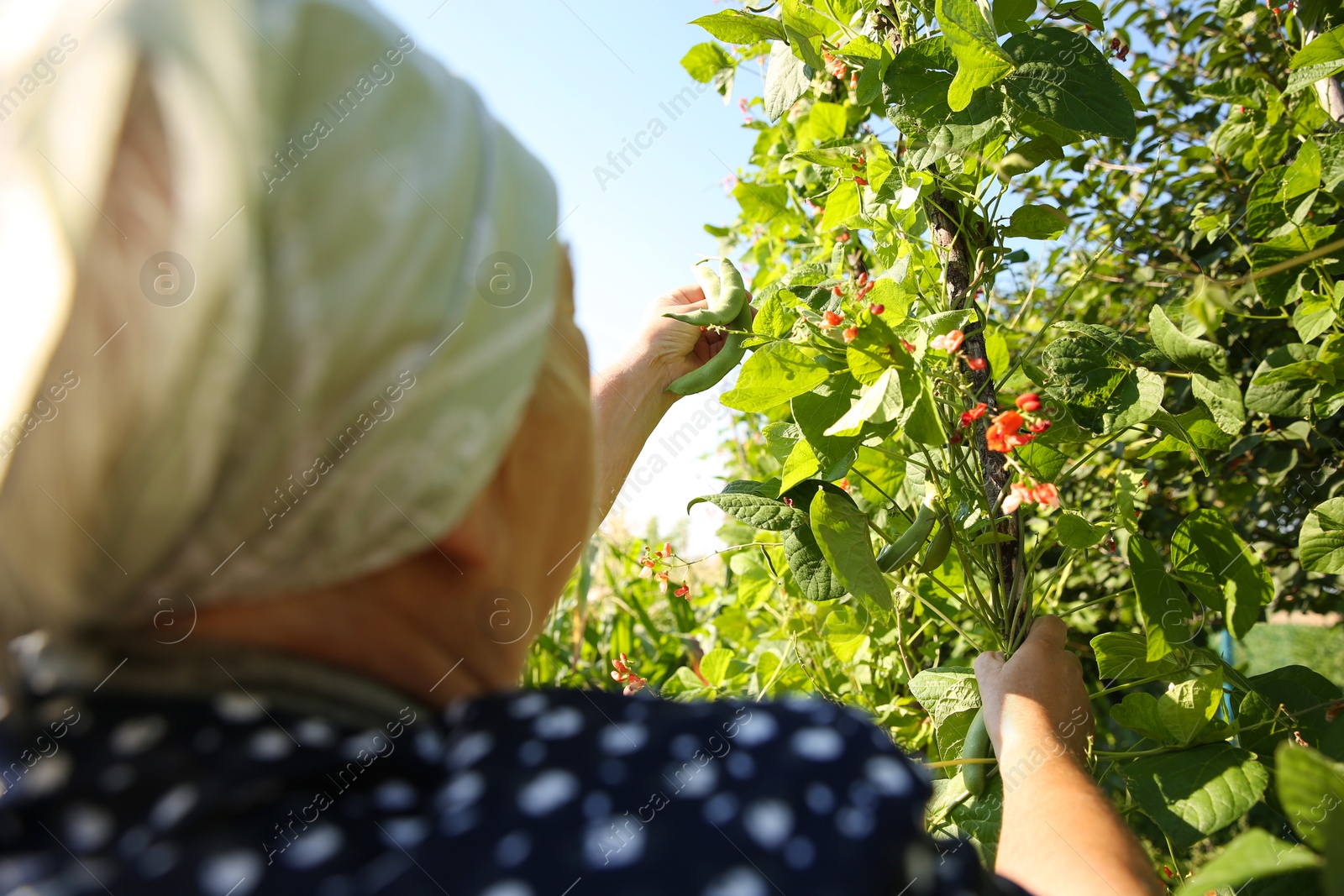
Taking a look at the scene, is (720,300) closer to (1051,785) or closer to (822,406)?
(822,406)

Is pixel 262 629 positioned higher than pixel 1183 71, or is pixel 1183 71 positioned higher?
pixel 262 629

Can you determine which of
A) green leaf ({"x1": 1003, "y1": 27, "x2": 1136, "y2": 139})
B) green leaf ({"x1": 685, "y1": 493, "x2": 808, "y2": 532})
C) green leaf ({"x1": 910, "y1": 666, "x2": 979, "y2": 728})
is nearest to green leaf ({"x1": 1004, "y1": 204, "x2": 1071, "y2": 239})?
green leaf ({"x1": 1003, "y1": 27, "x2": 1136, "y2": 139})

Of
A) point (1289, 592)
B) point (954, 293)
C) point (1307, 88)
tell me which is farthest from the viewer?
point (1289, 592)

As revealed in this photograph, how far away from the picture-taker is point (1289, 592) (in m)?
2.10

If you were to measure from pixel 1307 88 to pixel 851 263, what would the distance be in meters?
0.82

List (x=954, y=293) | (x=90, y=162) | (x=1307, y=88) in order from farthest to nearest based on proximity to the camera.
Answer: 1. (x=1307, y=88)
2. (x=954, y=293)
3. (x=90, y=162)

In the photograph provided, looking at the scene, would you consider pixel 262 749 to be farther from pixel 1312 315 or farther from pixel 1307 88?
pixel 1307 88

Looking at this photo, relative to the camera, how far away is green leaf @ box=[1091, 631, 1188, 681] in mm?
1036

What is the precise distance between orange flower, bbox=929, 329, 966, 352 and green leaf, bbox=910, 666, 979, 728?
1.37ft

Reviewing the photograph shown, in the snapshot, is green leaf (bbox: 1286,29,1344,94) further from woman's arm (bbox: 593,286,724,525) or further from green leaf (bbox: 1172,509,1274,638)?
woman's arm (bbox: 593,286,724,525)

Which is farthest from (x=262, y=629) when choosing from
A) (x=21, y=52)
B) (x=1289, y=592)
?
(x=1289, y=592)

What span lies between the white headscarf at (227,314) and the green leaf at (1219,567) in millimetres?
985

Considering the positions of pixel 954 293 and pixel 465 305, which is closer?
pixel 465 305

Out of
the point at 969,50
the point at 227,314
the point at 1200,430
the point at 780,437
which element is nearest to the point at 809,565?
the point at 780,437
